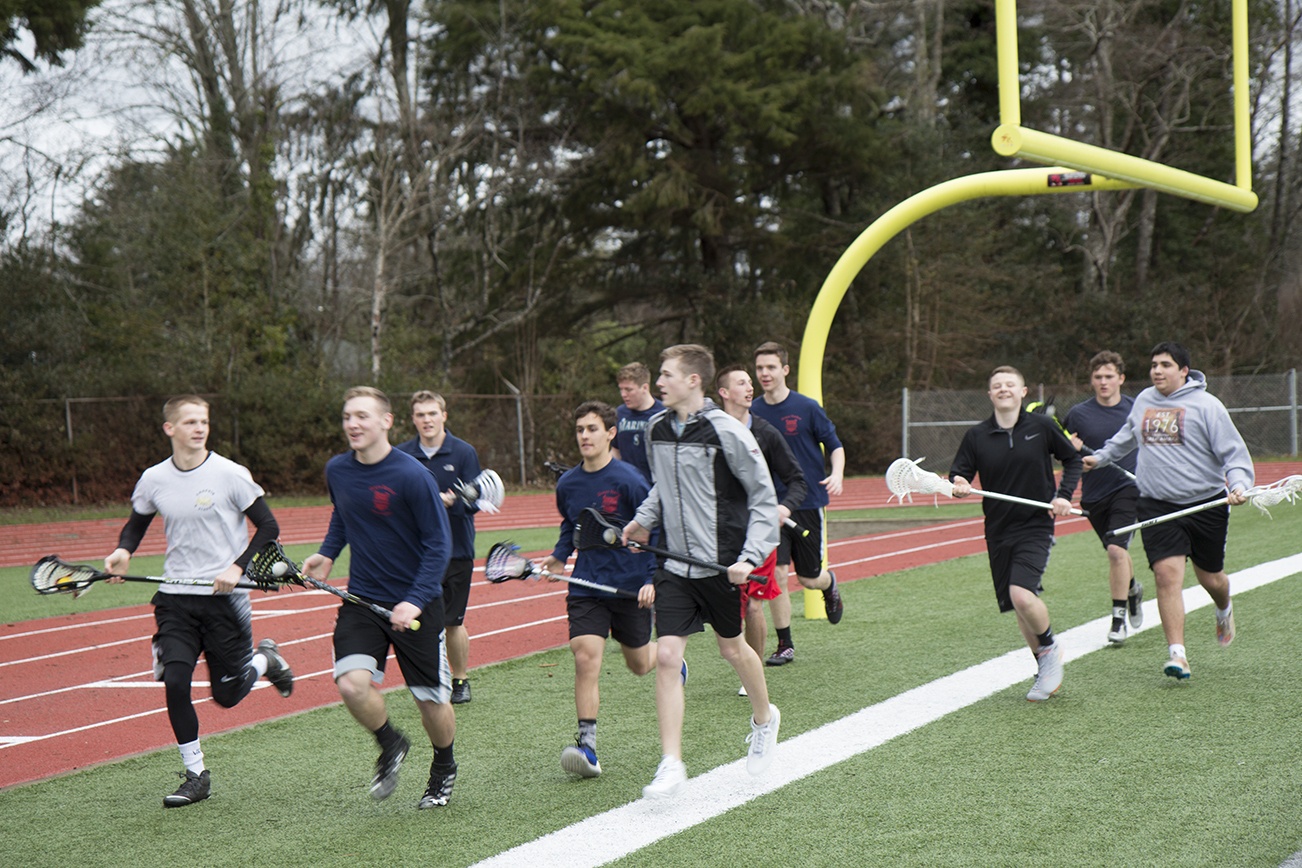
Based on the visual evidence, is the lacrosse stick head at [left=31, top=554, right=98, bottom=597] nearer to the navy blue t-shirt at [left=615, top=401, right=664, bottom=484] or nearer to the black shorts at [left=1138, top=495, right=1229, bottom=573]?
the navy blue t-shirt at [left=615, top=401, right=664, bottom=484]

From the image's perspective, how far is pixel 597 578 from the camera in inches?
244

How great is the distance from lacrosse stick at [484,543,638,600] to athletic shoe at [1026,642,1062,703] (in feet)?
8.15

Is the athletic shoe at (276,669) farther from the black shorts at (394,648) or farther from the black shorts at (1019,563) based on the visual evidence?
the black shorts at (1019,563)

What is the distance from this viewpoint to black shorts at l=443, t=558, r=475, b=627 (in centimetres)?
765

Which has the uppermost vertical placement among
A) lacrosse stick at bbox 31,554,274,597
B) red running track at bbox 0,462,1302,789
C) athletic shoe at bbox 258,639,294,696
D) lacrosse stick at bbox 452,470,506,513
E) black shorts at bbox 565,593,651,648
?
lacrosse stick at bbox 452,470,506,513

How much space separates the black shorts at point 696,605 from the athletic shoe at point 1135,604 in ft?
14.4

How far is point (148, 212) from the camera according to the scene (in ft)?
90.4

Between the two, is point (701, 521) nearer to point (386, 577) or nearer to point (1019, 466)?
point (386, 577)

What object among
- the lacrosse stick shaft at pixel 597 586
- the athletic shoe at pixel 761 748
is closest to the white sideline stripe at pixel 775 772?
the athletic shoe at pixel 761 748

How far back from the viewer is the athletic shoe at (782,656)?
8.61 meters

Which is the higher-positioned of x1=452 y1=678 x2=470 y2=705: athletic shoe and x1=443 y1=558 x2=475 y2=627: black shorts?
x1=443 y1=558 x2=475 y2=627: black shorts

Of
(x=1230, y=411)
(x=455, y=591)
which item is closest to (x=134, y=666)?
(x=455, y=591)

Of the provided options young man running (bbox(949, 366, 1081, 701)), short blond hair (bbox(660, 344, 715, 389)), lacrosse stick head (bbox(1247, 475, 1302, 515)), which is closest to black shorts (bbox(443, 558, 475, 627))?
short blond hair (bbox(660, 344, 715, 389))

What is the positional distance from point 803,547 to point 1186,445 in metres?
2.49
